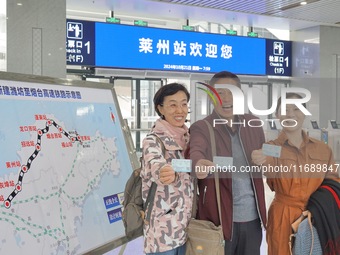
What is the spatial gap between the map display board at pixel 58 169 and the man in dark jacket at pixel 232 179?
0.73m

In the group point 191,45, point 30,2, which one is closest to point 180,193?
point 30,2

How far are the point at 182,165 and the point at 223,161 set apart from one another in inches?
7.9

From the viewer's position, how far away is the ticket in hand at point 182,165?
1703mm

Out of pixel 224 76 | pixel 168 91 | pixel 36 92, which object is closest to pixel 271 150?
pixel 224 76

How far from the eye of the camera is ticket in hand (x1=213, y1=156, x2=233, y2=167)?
177cm

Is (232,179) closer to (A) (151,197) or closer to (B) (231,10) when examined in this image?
(A) (151,197)

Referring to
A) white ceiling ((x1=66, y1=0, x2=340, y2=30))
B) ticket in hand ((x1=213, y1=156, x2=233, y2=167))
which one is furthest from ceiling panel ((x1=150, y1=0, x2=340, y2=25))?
ticket in hand ((x1=213, y1=156, x2=233, y2=167))

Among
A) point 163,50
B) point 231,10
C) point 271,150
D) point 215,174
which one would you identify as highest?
point 231,10

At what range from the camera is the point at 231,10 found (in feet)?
20.8

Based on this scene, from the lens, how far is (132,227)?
1953 millimetres

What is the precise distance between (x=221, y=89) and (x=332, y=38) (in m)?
6.91

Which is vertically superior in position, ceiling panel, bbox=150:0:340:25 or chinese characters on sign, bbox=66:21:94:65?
ceiling panel, bbox=150:0:340:25

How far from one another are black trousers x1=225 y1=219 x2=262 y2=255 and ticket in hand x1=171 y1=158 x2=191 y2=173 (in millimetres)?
377

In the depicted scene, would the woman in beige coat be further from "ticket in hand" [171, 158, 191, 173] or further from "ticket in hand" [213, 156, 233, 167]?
"ticket in hand" [171, 158, 191, 173]
